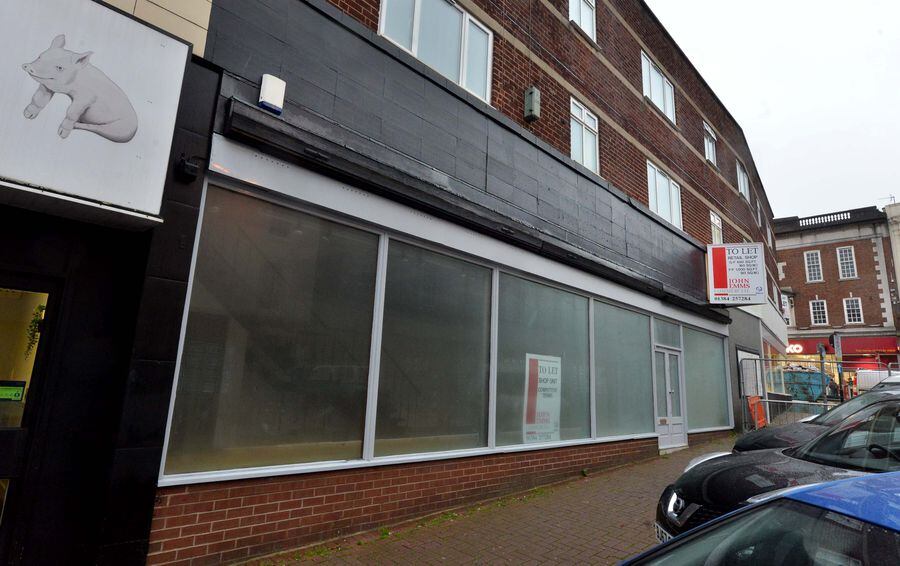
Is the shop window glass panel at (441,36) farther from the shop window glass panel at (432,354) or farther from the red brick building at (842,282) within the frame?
the red brick building at (842,282)

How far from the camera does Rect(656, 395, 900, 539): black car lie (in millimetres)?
3246

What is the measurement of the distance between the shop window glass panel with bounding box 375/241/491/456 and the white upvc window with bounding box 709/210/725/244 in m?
11.2

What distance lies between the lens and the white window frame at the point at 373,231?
417cm

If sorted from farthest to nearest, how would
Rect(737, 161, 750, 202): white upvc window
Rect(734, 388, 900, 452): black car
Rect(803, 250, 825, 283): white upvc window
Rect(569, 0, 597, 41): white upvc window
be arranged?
Rect(803, 250, 825, 283): white upvc window → Rect(737, 161, 750, 202): white upvc window → Rect(569, 0, 597, 41): white upvc window → Rect(734, 388, 900, 452): black car

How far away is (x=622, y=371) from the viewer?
30.3ft

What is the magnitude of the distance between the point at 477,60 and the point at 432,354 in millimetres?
→ 4621

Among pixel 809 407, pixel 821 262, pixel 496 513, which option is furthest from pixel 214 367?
pixel 821 262

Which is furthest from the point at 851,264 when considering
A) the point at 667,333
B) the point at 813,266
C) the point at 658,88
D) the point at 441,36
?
the point at 441,36

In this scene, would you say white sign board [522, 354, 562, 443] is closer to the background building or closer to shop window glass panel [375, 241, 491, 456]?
the background building

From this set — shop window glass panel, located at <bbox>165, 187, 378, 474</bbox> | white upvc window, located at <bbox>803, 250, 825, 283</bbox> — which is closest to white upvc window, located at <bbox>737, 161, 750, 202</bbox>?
shop window glass panel, located at <bbox>165, 187, 378, 474</bbox>

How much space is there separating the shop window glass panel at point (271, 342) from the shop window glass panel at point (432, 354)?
35 cm

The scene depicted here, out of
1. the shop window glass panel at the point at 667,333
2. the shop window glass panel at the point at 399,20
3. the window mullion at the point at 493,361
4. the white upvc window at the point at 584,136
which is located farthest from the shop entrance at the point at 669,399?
the shop window glass panel at the point at 399,20

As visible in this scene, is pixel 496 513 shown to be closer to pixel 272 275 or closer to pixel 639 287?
pixel 272 275

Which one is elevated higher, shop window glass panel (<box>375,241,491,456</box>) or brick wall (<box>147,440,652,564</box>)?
shop window glass panel (<box>375,241,491,456</box>)
